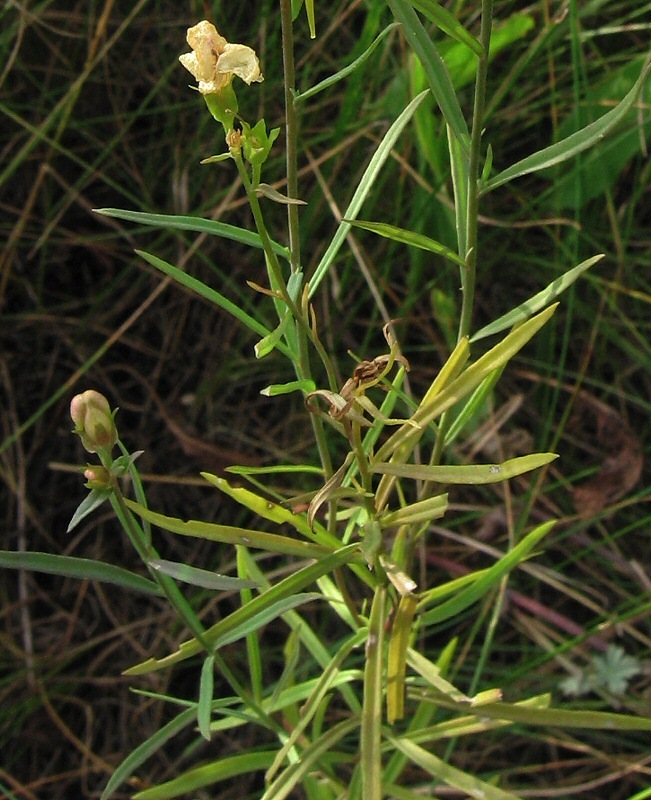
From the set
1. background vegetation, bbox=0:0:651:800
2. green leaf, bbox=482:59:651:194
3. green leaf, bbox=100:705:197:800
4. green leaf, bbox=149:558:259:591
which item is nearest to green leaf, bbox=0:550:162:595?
green leaf, bbox=149:558:259:591

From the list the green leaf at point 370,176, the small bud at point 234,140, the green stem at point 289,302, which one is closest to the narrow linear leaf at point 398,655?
the green stem at point 289,302

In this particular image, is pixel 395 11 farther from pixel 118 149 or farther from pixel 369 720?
pixel 118 149

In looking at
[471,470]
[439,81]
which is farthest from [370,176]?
[471,470]

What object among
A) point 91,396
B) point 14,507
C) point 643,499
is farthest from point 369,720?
point 14,507

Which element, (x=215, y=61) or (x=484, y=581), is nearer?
(x=215, y=61)

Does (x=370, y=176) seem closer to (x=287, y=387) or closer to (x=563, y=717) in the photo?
(x=287, y=387)

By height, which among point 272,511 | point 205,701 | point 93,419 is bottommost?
point 205,701
